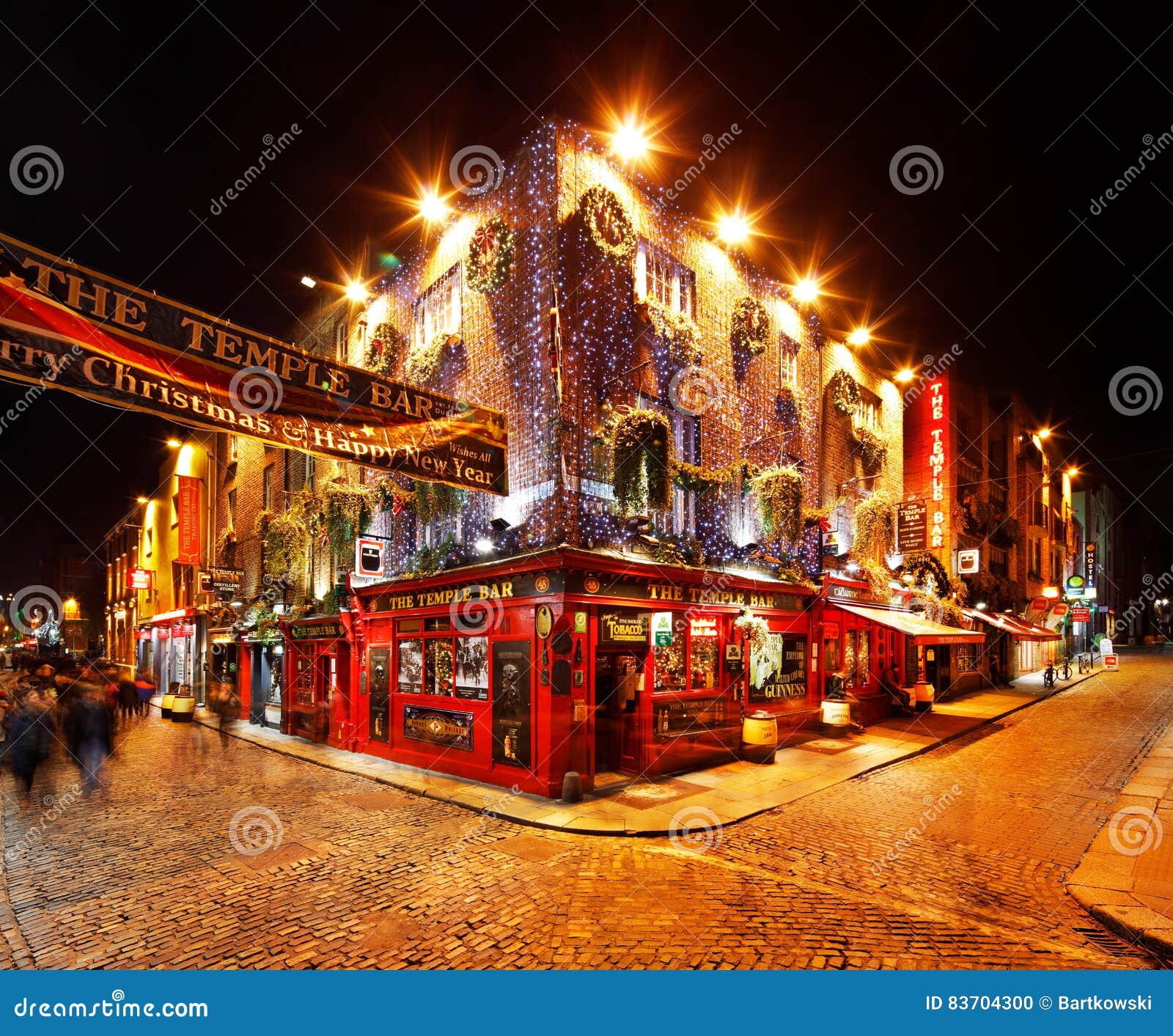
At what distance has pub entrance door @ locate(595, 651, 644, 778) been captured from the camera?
41.4 ft

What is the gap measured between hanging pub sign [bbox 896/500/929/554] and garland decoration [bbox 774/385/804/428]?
7260 mm

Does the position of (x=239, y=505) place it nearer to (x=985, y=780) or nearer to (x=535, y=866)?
(x=535, y=866)

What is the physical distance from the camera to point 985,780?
12.1 m

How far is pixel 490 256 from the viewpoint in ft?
44.4

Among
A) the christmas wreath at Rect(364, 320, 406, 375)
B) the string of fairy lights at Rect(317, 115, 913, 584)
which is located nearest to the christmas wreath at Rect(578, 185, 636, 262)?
the string of fairy lights at Rect(317, 115, 913, 584)

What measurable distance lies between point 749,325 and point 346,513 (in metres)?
10.9

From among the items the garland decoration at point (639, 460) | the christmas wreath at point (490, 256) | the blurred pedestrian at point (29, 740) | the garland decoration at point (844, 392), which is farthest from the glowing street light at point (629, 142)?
the blurred pedestrian at point (29, 740)

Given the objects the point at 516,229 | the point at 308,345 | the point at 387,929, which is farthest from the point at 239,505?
the point at 387,929

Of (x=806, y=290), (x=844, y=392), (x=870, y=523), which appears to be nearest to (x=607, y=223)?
(x=806, y=290)

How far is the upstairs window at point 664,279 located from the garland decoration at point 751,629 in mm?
7078

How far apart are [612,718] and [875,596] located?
1186 cm

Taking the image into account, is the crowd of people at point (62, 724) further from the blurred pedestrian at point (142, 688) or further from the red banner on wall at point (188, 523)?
the red banner on wall at point (188, 523)

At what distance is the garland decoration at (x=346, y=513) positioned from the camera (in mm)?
15570

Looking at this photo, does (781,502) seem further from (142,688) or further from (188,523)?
(188,523)
